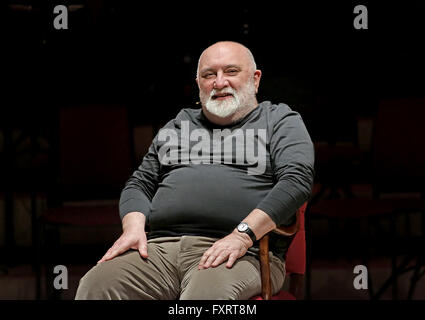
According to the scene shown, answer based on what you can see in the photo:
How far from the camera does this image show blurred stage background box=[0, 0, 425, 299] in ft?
10.3

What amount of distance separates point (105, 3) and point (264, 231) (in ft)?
10.4

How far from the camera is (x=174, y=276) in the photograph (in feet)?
6.21

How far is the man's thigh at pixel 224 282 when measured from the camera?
1.69 meters

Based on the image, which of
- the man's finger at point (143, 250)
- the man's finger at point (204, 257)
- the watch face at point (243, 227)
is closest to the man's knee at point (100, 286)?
the man's finger at point (143, 250)

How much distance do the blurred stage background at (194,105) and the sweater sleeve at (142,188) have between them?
619 millimetres

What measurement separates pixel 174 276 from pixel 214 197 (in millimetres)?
295

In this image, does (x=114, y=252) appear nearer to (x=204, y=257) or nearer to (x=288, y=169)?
(x=204, y=257)
